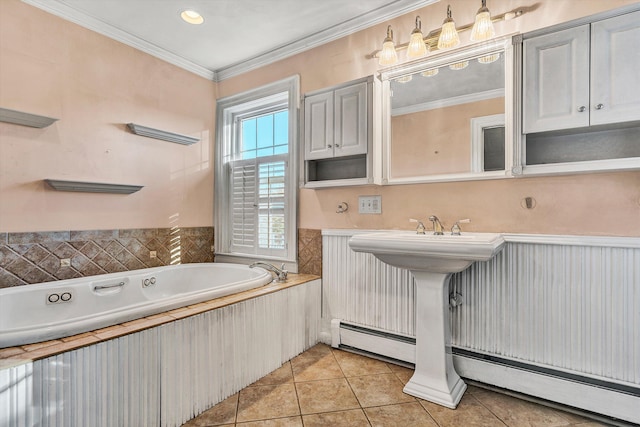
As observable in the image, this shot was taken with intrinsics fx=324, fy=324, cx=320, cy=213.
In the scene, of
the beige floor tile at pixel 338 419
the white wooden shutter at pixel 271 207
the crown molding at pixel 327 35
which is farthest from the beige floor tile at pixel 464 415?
the crown molding at pixel 327 35

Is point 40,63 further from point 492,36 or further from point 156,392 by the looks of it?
point 492,36

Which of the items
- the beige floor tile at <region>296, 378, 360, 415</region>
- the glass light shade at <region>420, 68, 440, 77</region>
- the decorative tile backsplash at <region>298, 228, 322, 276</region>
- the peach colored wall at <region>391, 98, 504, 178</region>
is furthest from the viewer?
the decorative tile backsplash at <region>298, 228, 322, 276</region>

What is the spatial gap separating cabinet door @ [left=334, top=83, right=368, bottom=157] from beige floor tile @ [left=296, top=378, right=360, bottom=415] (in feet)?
4.87

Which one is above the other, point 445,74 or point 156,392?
point 445,74

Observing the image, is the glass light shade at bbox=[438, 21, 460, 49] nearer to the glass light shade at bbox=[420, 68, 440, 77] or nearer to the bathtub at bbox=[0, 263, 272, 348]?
the glass light shade at bbox=[420, 68, 440, 77]

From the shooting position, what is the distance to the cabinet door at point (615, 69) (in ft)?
4.71

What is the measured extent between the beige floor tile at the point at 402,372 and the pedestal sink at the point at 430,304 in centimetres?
14

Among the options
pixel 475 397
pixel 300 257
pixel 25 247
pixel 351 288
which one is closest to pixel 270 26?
pixel 300 257

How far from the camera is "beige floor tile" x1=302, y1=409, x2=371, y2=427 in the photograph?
1581 millimetres

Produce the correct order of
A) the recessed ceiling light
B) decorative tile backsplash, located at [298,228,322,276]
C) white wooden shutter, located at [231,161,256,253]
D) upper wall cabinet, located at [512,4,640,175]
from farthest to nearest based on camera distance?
white wooden shutter, located at [231,161,256,253] < decorative tile backsplash, located at [298,228,322,276] < the recessed ceiling light < upper wall cabinet, located at [512,4,640,175]

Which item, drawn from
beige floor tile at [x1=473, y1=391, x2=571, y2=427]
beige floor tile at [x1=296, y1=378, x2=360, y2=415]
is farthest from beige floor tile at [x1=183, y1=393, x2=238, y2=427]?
beige floor tile at [x1=473, y1=391, x2=571, y2=427]

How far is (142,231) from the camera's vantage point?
269 cm

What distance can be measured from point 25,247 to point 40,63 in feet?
3.98

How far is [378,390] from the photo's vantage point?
6.18 feet
